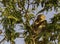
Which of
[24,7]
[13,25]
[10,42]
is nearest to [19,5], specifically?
[24,7]

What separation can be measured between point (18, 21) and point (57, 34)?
78cm

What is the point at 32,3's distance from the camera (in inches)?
205

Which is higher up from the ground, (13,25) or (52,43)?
(13,25)

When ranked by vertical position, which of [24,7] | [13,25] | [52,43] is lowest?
[52,43]

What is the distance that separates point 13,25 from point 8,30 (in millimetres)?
172

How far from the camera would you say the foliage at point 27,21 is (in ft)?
16.1

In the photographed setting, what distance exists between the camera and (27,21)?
5016mm

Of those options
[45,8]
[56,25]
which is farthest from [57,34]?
[45,8]

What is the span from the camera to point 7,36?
16.9 feet

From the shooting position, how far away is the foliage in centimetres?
491

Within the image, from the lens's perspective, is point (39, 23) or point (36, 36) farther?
point (39, 23)

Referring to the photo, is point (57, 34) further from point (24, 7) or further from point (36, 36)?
point (24, 7)

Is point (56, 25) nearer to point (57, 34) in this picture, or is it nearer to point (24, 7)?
point (57, 34)

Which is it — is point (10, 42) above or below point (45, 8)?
below
